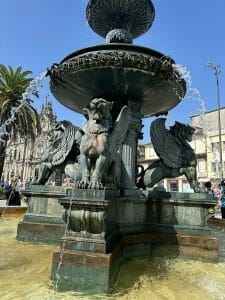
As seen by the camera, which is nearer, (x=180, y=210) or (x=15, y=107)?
(x=180, y=210)

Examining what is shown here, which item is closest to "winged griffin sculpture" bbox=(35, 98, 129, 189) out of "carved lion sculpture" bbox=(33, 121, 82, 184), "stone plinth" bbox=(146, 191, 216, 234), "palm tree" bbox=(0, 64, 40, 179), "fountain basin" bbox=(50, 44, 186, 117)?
"carved lion sculpture" bbox=(33, 121, 82, 184)

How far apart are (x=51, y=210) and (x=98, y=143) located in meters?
2.43

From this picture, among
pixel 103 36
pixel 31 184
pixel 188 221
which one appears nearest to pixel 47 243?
pixel 31 184

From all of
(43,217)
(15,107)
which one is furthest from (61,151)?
(15,107)

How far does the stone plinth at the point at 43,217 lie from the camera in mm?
5859

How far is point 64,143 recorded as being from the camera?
6406mm

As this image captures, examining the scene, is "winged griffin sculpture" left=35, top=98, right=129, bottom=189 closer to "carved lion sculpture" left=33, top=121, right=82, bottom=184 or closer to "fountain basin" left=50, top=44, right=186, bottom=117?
"carved lion sculpture" left=33, top=121, right=82, bottom=184

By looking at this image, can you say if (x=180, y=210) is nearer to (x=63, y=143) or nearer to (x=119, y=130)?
(x=119, y=130)

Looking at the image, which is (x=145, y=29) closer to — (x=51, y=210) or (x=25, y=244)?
(x=51, y=210)

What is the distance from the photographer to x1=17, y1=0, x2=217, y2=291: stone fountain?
12.1 ft

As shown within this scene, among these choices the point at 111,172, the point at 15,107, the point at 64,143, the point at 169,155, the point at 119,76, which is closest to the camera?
the point at 111,172

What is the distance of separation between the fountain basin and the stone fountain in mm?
19

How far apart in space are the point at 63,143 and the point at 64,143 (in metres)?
0.03

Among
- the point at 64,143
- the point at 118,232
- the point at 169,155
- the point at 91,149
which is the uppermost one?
the point at 64,143
